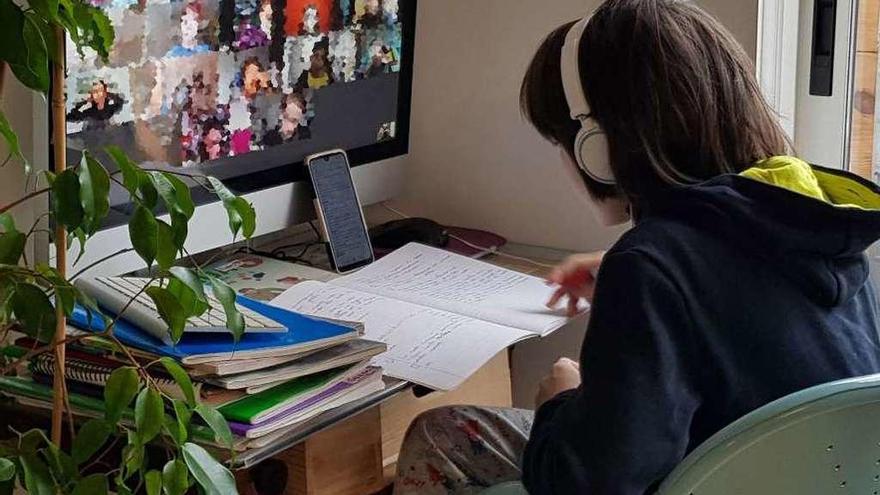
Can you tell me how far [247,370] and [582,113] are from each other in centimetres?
45

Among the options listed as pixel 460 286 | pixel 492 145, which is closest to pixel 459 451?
pixel 460 286

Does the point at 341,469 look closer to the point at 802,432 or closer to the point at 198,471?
the point at 198,471

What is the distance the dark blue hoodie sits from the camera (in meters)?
1.18

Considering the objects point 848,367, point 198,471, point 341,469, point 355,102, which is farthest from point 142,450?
point 355,102

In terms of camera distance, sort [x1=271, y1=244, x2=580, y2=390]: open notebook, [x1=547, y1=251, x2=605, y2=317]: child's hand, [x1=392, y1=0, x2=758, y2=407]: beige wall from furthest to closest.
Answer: [x1=392, y1=0, x2=758, y2=407]: beige wall → [x1=547, y1=251, x2=605, y2=317]: child's hand → [x1=271, y1=244, x2=580, y2=390]: open notebook

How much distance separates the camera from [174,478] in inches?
42.8

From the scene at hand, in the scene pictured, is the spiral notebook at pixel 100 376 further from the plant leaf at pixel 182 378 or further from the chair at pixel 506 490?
the chair at pixel 506 490

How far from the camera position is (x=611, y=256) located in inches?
47.9

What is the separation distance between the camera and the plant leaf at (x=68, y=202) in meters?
1.04

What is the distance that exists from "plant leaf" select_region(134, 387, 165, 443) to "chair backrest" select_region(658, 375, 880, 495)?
0.43 metres

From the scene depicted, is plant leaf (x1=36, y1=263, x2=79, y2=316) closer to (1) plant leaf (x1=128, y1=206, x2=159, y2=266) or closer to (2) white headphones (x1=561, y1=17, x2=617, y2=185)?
(1) plant leaf (x1=128, y1=206, x2=159, y2=266)

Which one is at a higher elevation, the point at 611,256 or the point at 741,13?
the point at 741,13

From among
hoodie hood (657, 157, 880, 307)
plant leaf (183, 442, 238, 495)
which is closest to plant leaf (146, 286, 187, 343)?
plant leaf (183, 442, 238, 495)

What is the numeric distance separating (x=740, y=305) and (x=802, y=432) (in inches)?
6.4
